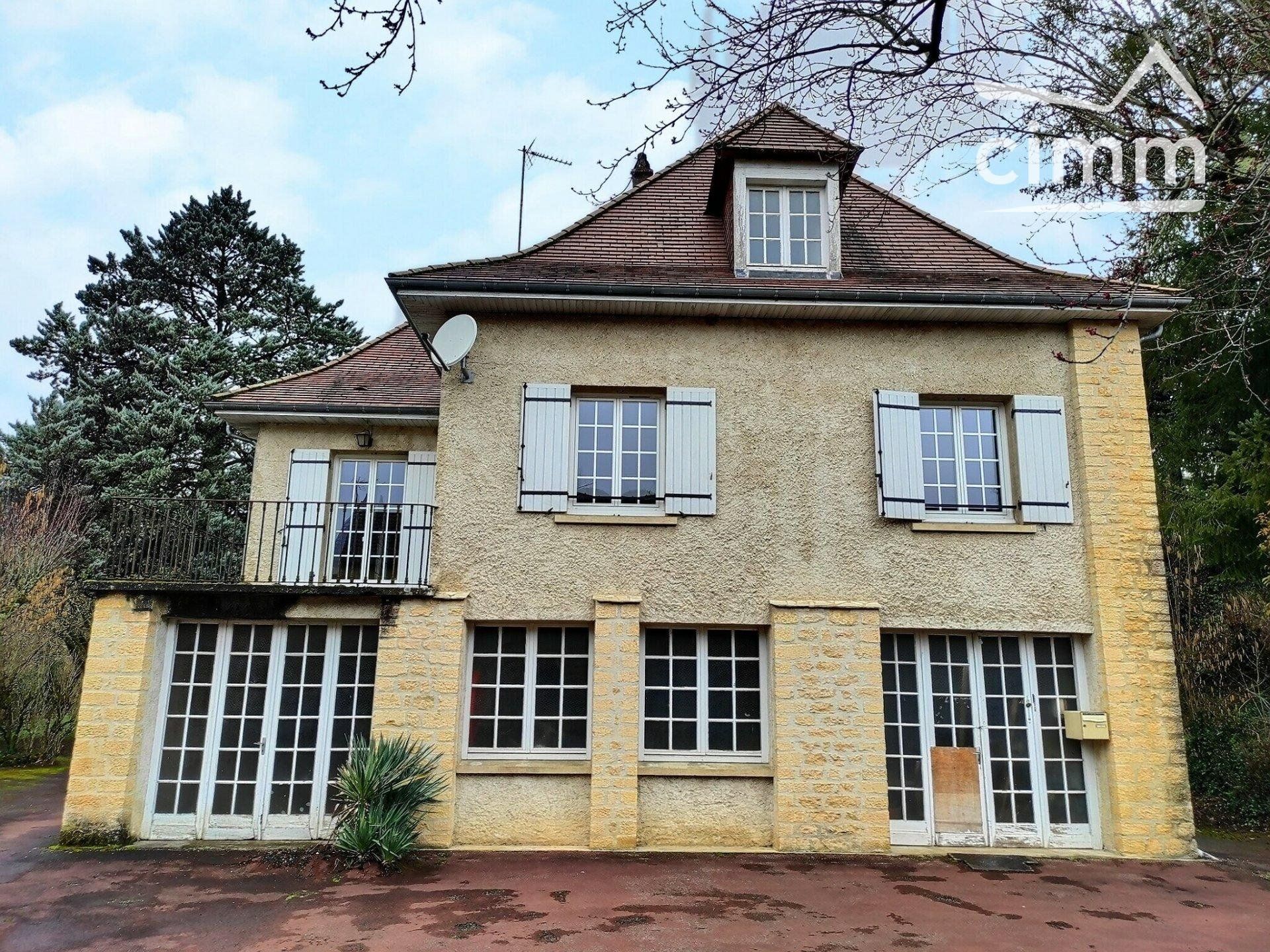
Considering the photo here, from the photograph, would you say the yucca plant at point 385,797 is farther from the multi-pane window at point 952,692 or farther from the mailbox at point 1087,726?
the mailbox at point 1087,726

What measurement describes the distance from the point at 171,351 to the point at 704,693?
→ 2104cm

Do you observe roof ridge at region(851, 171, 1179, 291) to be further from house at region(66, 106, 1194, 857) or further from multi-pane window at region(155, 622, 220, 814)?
multi-pane window at region(155, 622, 220, 814)

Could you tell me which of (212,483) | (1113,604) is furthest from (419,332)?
(212,483)

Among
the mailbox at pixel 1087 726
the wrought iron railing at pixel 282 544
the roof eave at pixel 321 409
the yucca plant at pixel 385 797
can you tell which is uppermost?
the roof eave at pixel 321 409

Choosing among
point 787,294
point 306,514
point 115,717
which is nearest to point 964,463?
point 787,294

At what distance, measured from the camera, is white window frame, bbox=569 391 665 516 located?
8812 mm

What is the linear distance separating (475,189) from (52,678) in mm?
15044

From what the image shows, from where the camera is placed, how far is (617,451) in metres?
9.02

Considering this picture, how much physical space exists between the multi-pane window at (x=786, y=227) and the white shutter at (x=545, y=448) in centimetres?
286

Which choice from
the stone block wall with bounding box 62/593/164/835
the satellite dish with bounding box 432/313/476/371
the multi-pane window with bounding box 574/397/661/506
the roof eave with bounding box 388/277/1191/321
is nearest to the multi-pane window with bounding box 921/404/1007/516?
the roof eave with bounding box 388/277/1191/321

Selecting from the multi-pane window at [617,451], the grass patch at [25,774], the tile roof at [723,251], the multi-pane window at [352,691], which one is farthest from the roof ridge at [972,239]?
the grass patch at [25,774]

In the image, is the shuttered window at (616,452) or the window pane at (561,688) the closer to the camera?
the window pane at (561,688)

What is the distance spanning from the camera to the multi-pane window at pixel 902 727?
840 cm

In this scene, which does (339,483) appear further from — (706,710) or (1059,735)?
(1059,735)
